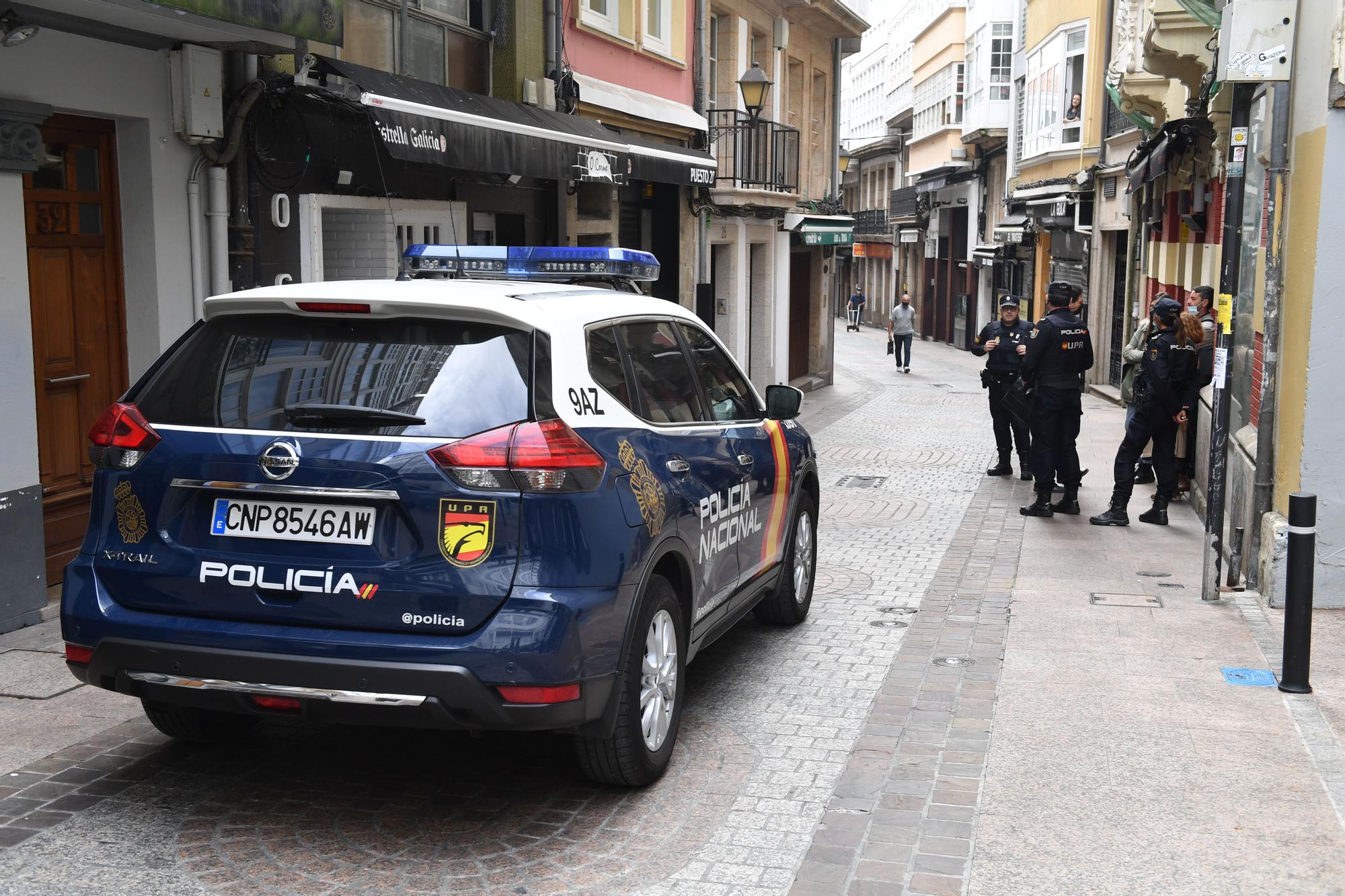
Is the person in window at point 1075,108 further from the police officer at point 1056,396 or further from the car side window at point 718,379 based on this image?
the car side window at point 718,379

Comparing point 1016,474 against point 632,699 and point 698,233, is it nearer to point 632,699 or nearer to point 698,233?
point 698,233

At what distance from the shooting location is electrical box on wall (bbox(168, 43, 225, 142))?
8766 millimetres

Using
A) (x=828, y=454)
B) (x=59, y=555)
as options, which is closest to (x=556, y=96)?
(x=828, y=454)

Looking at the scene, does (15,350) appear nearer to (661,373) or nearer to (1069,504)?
(661,373)

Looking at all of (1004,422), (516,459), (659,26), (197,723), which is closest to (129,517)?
(197,723)

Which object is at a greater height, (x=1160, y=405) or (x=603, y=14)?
(x=603, y=14)

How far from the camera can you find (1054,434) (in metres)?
12.1

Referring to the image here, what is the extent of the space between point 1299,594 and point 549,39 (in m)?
10.2

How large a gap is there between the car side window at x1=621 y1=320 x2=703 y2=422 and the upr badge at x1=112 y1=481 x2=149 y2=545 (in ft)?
6.12

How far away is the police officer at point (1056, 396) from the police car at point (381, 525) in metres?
7.50

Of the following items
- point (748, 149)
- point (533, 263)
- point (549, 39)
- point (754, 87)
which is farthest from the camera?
point (748, 149)

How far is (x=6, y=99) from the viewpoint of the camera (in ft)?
22.9

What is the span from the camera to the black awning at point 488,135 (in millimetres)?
9469

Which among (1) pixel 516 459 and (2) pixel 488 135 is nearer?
(1) pixel 516 459
